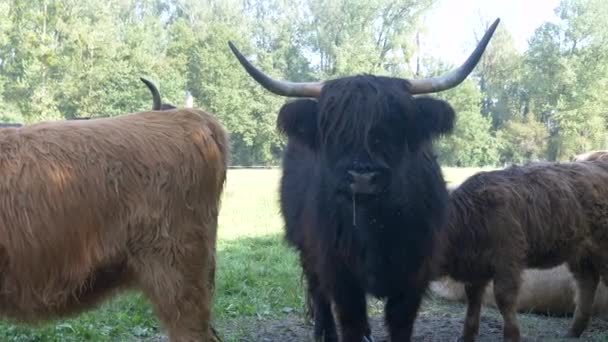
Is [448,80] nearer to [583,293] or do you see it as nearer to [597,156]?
[583,293]

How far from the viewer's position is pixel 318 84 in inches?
192

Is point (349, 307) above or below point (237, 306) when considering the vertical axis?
above

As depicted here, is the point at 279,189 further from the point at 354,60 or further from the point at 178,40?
the point at 178,40

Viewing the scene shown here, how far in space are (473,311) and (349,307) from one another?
1.52m

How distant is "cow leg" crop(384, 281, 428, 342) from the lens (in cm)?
457

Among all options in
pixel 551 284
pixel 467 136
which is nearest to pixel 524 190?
pixel 551 284

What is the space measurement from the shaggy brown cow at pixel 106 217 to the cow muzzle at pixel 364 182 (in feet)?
2.70

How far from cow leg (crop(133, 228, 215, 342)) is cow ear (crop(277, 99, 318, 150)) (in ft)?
4.38

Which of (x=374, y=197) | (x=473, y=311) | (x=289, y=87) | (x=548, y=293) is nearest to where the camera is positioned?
(x=374, y=197)

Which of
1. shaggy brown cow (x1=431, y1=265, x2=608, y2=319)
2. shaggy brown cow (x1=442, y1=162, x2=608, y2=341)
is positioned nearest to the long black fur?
shaggy brown cow (x1=442, y1=162, x2=608, y2=341)

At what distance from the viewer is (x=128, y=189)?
3488 millimetres

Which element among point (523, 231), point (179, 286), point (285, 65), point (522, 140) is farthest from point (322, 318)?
point (285, 65)

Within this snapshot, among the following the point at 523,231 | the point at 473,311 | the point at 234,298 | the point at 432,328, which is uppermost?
the point at 523,231

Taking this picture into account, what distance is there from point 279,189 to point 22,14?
3407 centimetres
